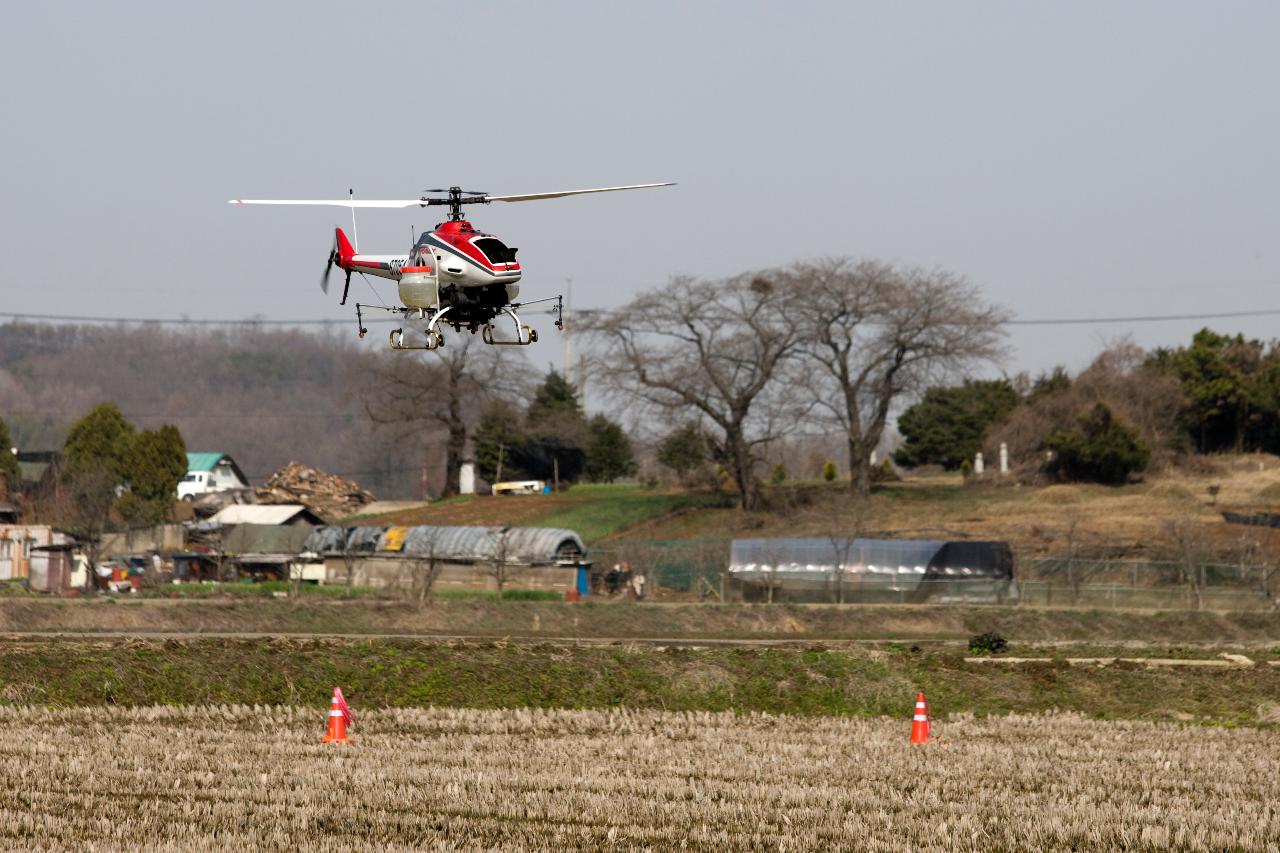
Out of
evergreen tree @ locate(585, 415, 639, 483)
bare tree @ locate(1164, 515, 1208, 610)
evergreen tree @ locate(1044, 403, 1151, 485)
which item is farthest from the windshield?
evergreen tree @ locate(585, 415, 639, 483)

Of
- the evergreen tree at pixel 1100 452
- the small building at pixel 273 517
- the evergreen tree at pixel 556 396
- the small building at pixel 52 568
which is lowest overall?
the small building at pixel 52 568

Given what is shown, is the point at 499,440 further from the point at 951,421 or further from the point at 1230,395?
the point at 1230,395

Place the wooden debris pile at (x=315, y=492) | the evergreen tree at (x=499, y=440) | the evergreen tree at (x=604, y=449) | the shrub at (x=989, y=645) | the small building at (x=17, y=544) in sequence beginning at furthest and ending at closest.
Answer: the evergreen tree at (x=604, y=449)
the evergreen tree at (x=499, y=440)
the wooden debris pile at (x=315, y=492)
the small building at (x=17, y=544)
the shrub at (x=989, y=645)

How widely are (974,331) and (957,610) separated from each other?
3671 centimetres

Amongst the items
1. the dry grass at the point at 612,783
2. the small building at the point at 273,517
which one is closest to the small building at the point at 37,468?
the small building at the point at 273,517

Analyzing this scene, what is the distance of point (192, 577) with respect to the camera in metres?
74.8

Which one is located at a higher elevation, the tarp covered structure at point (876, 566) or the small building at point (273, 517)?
the small building at point (273, 517)

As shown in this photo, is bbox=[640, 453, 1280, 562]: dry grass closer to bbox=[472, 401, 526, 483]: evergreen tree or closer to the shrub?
the shrub

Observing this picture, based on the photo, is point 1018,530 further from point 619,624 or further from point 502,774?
point 502,774

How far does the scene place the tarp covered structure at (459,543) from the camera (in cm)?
6856

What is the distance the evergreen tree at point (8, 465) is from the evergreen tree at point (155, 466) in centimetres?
872

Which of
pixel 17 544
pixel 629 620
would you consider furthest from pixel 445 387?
pixel 629 620

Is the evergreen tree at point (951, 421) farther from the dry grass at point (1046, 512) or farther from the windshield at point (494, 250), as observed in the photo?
the windshield at point (494, 250)

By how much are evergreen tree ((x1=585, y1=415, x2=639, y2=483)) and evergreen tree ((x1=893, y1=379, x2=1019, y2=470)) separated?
22208mm
